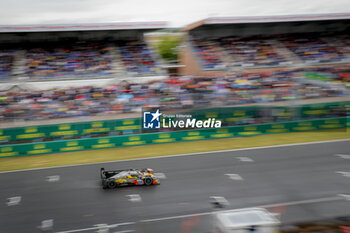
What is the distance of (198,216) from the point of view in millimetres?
8352

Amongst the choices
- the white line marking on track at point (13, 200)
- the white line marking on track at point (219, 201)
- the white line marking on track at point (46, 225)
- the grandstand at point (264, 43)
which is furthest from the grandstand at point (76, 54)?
the white line marking on track at point (46, 225)

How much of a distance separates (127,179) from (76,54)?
643 inches

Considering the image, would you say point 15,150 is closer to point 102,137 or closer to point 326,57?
point 102,137

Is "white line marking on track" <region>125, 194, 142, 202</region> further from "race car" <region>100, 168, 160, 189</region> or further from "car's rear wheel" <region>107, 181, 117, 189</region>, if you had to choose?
"car's rear wheel" <region>107, 181, 117, 189</region>

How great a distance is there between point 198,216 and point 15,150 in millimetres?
10577

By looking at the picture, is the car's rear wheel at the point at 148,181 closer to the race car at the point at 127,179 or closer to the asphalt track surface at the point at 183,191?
the race car at the point at 127,179

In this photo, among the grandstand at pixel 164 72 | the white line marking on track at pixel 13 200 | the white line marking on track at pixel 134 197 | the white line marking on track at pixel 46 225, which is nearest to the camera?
the white line marking on track at pixel 46 225

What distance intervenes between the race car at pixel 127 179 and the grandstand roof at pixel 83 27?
1641 cm

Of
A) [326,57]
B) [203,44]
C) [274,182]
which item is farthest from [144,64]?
[274,182]

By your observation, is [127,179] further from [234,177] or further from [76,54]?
[76,54]

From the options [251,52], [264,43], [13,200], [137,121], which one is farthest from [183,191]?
[264,43]

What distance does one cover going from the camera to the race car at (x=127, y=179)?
10.8 meters

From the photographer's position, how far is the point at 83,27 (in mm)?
24422

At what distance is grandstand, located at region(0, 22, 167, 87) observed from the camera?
73.5 ft
